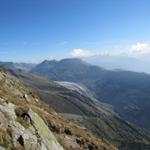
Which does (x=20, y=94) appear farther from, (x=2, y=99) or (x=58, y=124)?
(x=2, y=99)

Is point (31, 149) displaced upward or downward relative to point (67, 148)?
upward

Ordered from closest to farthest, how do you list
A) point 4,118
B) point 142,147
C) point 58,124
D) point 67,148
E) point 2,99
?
point 4,118 → point 2,99 → point 67,148 → point 58,124 → point 142,147

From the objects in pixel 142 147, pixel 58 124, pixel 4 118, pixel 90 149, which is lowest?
pixel 142 147

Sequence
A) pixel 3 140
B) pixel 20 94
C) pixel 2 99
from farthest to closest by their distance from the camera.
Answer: pixel 20 94 < pixel 2 99 < pixel 3 140

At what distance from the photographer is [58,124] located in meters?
33.8

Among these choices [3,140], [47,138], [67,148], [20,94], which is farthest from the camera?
[20,94]

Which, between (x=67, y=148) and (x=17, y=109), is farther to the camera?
(x=67, y=148)

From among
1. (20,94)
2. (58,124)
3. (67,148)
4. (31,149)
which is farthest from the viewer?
(20,94)

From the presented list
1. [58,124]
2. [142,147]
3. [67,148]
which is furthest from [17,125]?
[142,147]

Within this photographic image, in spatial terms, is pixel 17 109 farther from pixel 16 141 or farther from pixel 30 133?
pixel 16 141

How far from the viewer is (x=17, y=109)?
87.1 ft

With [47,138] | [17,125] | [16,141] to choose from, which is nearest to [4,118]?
[17,125]

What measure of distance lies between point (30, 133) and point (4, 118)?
2294 mm

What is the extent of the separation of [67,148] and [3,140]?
11.4 m
